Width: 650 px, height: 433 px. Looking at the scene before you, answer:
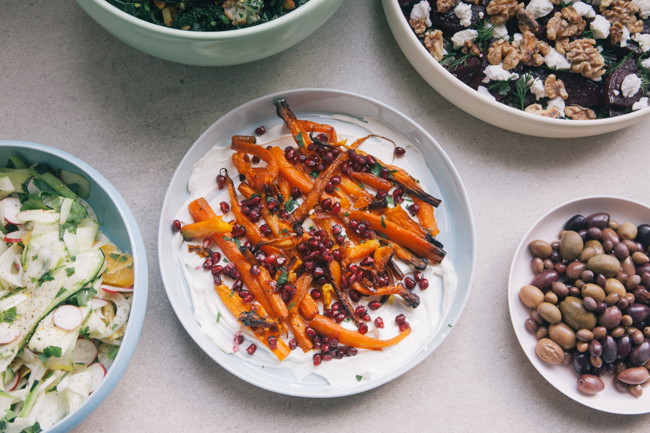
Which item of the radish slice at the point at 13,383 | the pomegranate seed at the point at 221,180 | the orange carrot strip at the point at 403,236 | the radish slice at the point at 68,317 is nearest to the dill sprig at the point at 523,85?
the orange carrot strip at the point at 403,236

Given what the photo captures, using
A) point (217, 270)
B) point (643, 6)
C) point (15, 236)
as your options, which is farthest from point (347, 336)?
point (643, 6)

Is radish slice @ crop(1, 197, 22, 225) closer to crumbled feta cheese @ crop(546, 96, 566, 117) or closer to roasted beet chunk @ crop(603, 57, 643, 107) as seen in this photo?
crumbled feta cheese @ crop(546, 96, 566, 117)

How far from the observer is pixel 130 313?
1829 mm

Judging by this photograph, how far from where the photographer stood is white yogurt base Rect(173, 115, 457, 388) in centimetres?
199

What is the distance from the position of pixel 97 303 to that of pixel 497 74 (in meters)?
1.50

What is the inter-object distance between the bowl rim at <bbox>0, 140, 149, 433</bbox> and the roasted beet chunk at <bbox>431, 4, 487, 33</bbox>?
47.7 inches

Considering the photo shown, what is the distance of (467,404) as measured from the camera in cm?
211

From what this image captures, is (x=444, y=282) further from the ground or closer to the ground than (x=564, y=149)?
closer to the ground

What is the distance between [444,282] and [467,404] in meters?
0.45

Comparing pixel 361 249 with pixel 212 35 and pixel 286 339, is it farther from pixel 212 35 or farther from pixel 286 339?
pixel 212 35

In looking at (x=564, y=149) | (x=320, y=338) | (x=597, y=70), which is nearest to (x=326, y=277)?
(x=320, y=338)

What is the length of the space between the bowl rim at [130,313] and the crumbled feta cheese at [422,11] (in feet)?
3.79

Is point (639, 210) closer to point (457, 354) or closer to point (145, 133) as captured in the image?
point (457, 354)

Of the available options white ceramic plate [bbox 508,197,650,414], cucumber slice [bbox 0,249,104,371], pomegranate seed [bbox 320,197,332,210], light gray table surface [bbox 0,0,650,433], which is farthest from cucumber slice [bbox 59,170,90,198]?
white ceramic plate [bbox 508,197,650,414]
